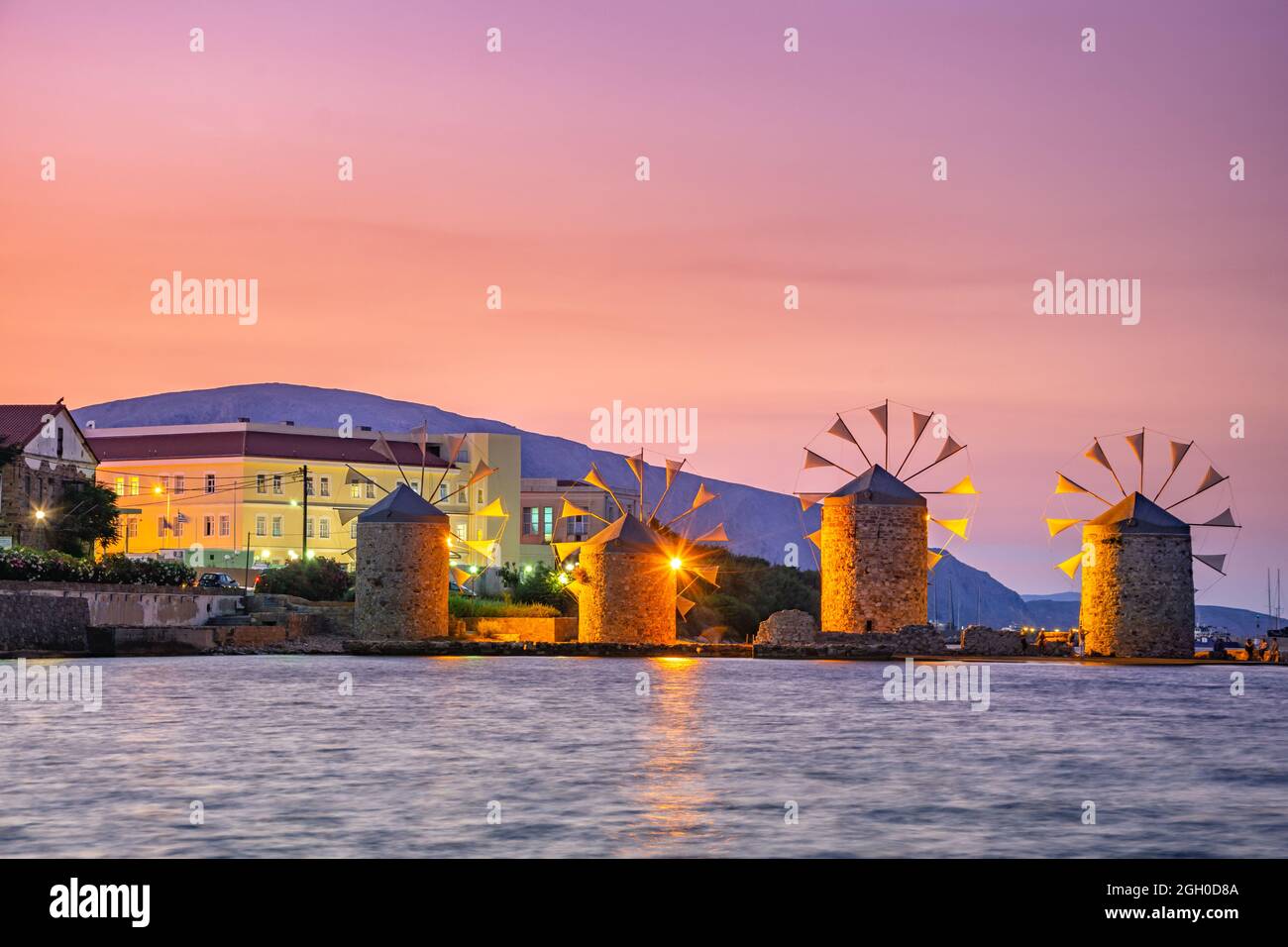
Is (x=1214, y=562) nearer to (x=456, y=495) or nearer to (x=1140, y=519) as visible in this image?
(x=1140, y=519)

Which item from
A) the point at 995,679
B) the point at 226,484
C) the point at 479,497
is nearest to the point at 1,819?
the point at 995,679

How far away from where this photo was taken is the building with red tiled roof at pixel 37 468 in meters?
51.2

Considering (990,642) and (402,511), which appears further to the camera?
(990,642)

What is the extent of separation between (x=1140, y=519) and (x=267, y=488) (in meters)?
36.6

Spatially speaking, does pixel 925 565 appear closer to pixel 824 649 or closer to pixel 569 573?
pixel 824 649

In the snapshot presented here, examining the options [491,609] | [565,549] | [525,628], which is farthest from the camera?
[565,549]

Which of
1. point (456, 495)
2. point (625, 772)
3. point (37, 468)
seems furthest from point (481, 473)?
point (625, 772)

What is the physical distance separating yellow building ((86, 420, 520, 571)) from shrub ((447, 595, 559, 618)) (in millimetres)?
8602

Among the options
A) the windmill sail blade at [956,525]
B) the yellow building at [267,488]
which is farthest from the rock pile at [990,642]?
the yellow building at [267,488]

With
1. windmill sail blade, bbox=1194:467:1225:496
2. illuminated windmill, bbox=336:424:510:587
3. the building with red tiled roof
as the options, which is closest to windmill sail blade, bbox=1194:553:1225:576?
windmill sail blade, bbox=1194:467:1225:496

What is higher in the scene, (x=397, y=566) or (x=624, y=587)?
(x=397, y=566)

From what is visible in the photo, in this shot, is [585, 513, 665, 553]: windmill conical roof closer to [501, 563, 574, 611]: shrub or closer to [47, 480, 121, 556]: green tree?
[501, 563, 574, 611]: shrub

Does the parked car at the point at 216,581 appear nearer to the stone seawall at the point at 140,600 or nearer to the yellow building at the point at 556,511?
the stone seawall at the point at 140,600

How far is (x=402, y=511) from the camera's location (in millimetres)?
52906
